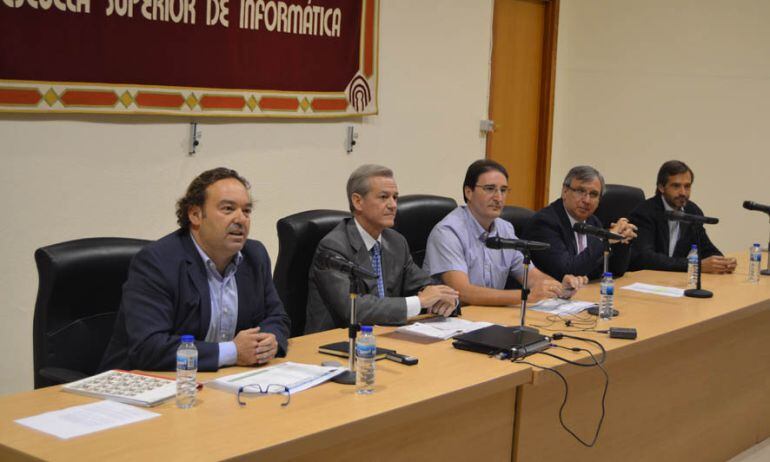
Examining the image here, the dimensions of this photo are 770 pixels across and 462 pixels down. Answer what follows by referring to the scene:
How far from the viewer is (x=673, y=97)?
23.1ft

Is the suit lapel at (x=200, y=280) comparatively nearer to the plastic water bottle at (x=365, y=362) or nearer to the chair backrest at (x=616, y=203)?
the plastic water bottle at (x=365, y=362)

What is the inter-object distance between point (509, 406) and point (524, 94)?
4.41 metres

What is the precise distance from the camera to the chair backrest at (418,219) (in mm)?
3762

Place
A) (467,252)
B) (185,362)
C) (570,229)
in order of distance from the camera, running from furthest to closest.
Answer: (570,229), (467,252), (185,362)

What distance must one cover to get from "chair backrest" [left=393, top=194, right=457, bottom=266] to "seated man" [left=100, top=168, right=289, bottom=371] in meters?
1.05

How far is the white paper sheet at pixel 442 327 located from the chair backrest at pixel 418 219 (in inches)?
26.4

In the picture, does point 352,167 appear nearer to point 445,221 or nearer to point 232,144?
point 232,144

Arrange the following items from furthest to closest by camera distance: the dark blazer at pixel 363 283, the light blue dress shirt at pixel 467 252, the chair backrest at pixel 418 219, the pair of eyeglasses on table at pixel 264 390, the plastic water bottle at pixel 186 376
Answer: the chair backrest at pixel 418 219 < the light blue dress shirt at pixel 467 252 < the dark blazer at pixel 363 283 < the pair of eyeglasses on table at pixel 264 390 < the plastic water bottle at pixel 186 376

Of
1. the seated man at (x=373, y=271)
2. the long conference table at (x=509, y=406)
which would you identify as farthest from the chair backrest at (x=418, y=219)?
the long conference table at (x=509, y=406)

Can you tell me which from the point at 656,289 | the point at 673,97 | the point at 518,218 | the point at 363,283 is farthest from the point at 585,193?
the point at 673,97

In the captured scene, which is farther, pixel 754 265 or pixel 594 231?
pixel 754 265

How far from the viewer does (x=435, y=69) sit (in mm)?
5797

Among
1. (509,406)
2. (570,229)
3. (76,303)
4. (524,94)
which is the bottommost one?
(509,406)

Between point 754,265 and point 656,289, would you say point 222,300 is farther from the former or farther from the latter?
point 754,265
